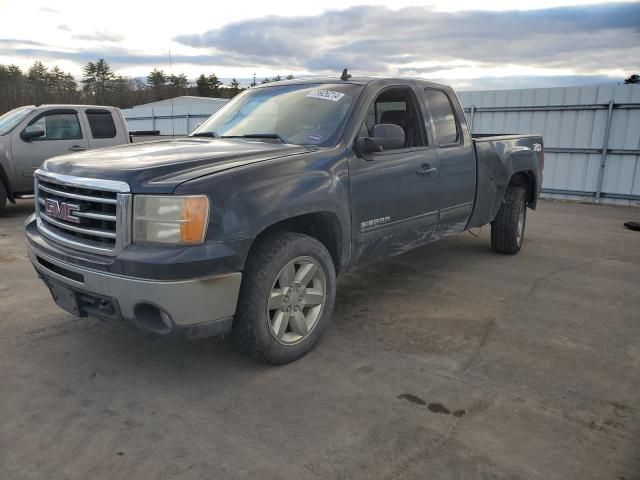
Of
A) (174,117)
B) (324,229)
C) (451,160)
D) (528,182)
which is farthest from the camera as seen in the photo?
(174,117)

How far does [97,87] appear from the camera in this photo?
76.9 m

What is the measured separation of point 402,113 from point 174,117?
19.8 meters

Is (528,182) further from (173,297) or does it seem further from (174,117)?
(174,117)

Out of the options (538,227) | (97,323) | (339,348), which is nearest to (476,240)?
(538,227)

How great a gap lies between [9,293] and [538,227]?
754 centimetres

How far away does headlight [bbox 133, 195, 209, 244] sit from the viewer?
2805 millimetres

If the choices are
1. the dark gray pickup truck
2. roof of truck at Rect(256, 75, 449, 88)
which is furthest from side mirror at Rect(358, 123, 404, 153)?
roof of truck at Rect(256, 75, 449, 88)

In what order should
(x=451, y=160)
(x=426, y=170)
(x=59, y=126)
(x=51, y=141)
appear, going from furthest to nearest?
(x=59, y=126) → (x=51, y=141) → (x=451, y=160) → (x=426, y=170)

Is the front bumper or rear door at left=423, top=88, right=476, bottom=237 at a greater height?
rear door at left=423, top=88, right=476, bottom=237

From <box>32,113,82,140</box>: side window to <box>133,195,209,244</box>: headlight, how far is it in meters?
7.47

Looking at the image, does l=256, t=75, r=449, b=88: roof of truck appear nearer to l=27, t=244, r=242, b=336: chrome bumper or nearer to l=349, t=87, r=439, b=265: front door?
l=349, t=87, r=439, b=265: front door

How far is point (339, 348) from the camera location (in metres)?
3.74

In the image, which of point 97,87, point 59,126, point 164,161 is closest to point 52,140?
point 59,126

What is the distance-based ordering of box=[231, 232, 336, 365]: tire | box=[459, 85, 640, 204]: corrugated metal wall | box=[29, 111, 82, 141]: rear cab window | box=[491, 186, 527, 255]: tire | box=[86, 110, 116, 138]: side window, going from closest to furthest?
box=[231, 232, 336, 365]: tire < box=[491, 186, 527, 255]: tire < box=[29, 111, 82, 141]: rear cab window < box=[86, 110, 116, 138]: side window < box=[459, 85, 640, 204]: corrugated metal wall
